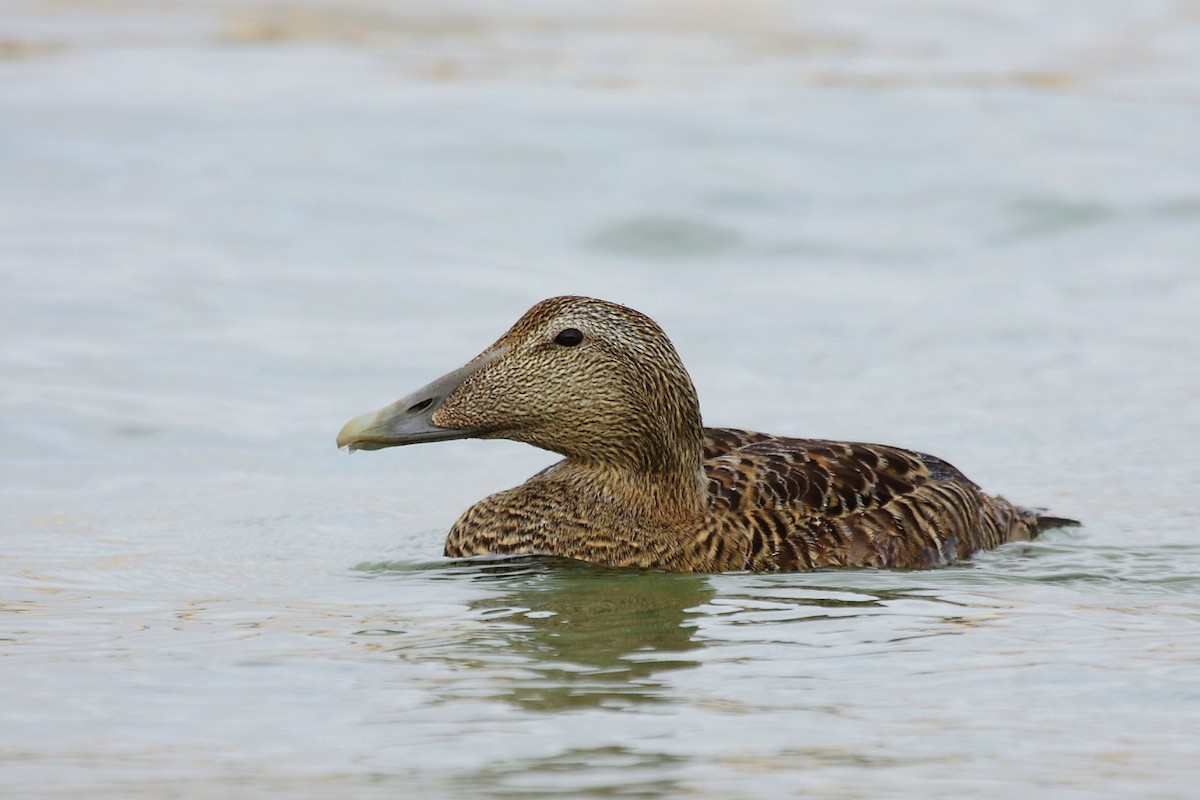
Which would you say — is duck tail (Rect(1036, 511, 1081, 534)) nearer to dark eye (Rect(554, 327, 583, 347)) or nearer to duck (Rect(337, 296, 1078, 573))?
duck (Rect(337, 296, 1078, 573))

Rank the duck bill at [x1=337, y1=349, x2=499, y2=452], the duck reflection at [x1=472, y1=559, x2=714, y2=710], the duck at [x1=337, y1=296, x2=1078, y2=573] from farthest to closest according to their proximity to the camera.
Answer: the duck at [x1=337, y1=296, x2=1078, y2=573]
the duck bill at [x1=337, y1=349, x2=499, y2=452]
the duck reflection at [x1=472, y1=559, x2=714, y2=710]

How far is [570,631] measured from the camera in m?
6.60

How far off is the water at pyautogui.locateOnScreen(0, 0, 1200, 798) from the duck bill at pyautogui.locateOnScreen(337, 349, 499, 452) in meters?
0.51

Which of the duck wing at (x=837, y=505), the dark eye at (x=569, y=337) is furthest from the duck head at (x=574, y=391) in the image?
the duck wing at (x=837, y=505)

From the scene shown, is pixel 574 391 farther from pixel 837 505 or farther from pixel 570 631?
pixel 570 631

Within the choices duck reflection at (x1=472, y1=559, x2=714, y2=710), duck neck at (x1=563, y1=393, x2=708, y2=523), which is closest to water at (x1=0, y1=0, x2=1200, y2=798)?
duck reflection at (x1=472, y1=559, x2=714, y2=710)

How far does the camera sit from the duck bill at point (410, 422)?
7.52m

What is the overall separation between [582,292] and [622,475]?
6230 mm

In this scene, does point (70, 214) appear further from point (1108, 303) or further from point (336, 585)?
point (336, 585)

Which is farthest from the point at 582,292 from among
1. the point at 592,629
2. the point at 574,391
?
the point at 592,629

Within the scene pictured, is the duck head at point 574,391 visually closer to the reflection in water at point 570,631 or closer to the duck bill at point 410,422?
the duck bill at point 410,422

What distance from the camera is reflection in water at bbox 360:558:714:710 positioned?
5816 millimetres

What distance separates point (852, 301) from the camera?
45.2 ft

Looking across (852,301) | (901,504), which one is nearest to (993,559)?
(901,504)
